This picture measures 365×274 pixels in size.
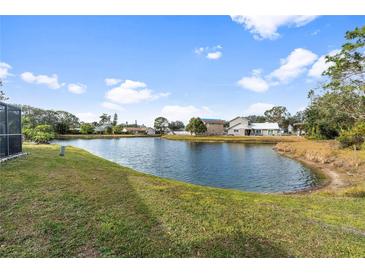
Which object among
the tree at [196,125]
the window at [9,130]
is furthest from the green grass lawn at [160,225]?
the tree at [196,125]

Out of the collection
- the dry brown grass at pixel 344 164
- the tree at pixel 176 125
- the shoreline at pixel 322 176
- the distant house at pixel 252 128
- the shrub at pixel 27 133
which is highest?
the tree at pixel 176 125

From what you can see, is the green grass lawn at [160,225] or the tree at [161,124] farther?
the tree at [161,124]

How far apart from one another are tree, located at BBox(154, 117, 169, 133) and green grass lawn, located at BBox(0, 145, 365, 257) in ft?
264

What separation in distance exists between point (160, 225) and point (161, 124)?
83.6m

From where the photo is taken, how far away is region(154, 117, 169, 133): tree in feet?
283

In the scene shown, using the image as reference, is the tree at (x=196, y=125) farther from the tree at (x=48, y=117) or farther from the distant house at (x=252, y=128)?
the tree at (x=48, y=117)

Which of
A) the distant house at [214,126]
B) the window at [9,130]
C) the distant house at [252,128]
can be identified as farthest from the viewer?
the distant house at [214,126]

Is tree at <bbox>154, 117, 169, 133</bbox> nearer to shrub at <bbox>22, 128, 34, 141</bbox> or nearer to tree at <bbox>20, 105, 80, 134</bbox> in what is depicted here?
tree at <bbox>20, 105, 80, 134</bbox>

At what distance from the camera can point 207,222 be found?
4.12 meters

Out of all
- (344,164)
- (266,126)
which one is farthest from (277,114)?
(344,164)

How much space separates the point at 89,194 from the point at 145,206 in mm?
1610

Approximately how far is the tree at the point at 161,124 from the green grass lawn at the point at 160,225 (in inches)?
3170

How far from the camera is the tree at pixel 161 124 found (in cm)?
8612
